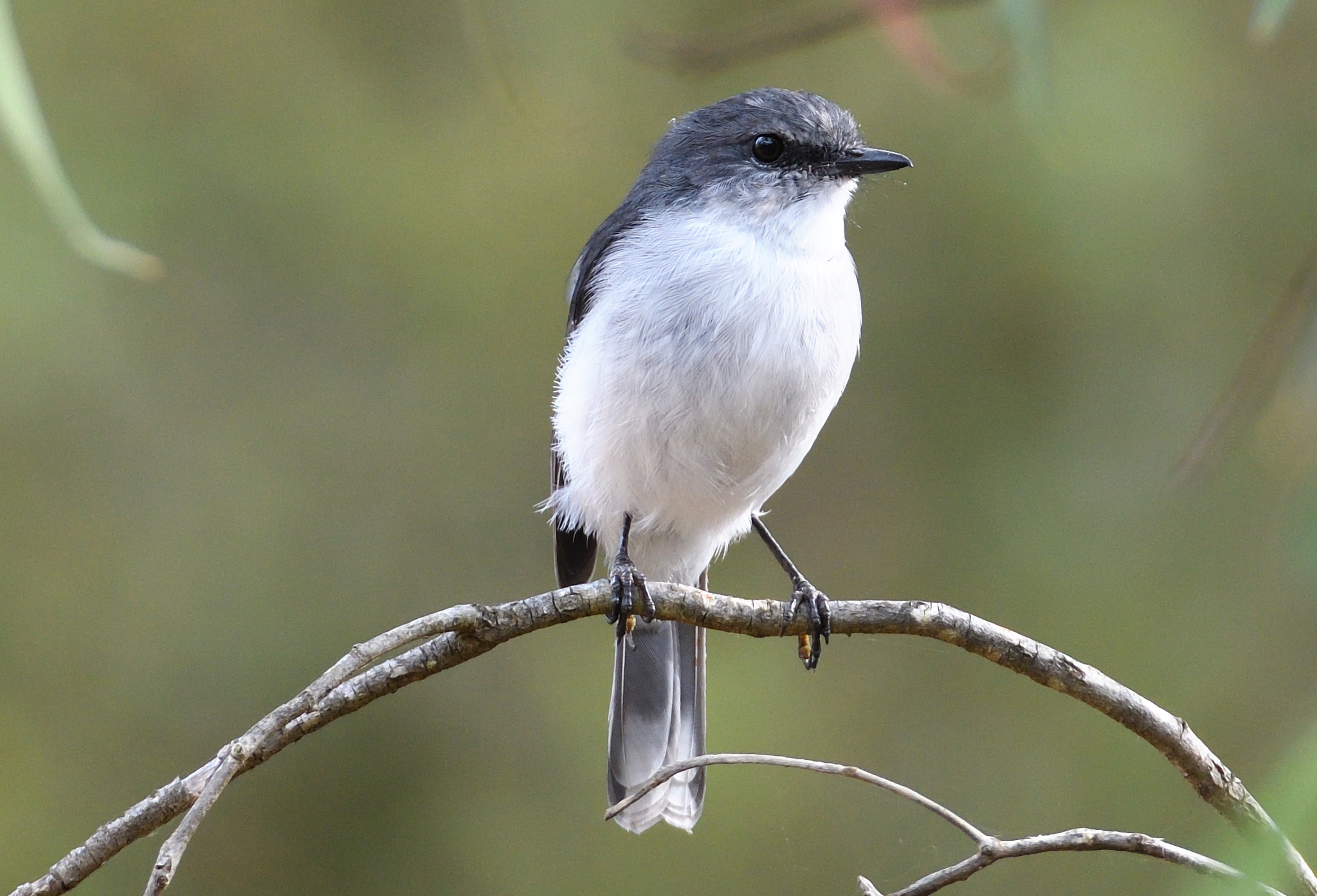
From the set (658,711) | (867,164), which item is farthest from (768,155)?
(658,711)

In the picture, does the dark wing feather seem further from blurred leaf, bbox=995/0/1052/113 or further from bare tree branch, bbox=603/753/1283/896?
bare tree branch, bbox=603/753/1283/896

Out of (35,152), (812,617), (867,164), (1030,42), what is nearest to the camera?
(35,152)

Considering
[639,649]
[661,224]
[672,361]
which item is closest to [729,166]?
[661,224]

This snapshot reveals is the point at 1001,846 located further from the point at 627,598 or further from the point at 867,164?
the point at 867,164

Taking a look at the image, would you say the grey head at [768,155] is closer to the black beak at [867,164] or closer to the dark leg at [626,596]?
the black beak at [867,164]

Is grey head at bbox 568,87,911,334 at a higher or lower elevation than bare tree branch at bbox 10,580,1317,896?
higher

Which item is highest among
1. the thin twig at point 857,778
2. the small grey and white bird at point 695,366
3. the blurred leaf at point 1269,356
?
the small grey and white bird at point 695,366

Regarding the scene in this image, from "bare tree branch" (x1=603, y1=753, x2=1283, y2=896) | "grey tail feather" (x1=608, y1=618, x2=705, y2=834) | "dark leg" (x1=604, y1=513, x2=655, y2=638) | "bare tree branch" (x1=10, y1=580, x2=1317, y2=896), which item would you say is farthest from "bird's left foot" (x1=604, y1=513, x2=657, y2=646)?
"bare tree branch" (x1=603, y1=753, x2=1283, y2=896)

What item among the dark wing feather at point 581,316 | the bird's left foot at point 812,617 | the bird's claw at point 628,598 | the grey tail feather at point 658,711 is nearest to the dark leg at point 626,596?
the bird's claw at point 628,598
